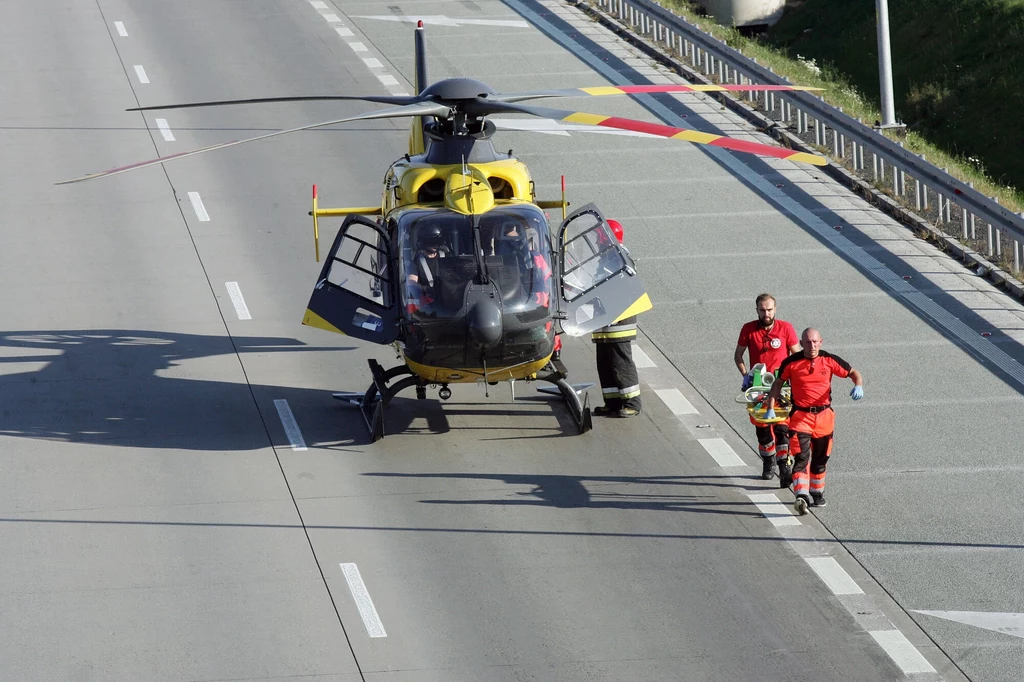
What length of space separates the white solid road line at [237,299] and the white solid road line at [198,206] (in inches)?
107

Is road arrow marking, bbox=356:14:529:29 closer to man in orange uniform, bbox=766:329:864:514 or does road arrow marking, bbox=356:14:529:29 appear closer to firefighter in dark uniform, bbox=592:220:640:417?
firefighter in dark uniform, bbox=592:220:640:417

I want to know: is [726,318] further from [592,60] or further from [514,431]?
[592,60]

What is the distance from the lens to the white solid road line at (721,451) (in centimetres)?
1423

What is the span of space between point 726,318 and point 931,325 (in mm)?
2418

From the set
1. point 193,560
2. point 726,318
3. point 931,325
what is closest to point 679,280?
point 726,318

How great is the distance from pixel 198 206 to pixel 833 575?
1317 cm

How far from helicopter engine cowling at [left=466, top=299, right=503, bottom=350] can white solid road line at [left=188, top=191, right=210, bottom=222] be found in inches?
361

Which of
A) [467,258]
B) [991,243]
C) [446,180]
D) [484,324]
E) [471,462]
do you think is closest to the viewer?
[484,324]

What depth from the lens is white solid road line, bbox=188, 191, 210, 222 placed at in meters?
21.6

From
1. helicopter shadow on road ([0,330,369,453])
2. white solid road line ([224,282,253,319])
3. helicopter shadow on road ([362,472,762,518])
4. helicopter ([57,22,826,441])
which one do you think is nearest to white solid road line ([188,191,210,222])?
white solid road line ([224,282,253,319])

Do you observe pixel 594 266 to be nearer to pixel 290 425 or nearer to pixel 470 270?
pixel 470 270

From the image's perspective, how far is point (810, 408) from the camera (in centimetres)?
1294

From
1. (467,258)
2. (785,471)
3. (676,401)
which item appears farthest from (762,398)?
(467,258)

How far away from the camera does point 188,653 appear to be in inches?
425
